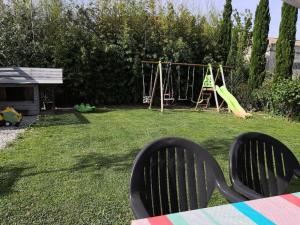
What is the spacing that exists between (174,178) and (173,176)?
0.01m

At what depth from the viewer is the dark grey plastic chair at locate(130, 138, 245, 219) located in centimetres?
177

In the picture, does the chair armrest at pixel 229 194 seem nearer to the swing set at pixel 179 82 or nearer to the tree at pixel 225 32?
the swing set at pixel 179 82

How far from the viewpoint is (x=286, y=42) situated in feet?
31.4

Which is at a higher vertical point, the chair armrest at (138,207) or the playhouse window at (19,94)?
the chair armrest at (138,207)

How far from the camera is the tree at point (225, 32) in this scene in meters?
12.4

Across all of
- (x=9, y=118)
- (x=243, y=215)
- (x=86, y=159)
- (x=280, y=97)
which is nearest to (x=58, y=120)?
(x=9, y=118)

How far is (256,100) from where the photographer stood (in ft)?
34.3

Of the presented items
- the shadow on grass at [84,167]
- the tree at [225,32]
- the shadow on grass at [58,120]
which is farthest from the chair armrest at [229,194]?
the tree at [225,32]

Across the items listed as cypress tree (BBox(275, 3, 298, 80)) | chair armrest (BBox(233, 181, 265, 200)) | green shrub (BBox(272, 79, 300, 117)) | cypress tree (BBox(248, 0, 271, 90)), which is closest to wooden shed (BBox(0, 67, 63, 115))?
green shrub (BBox(272, 79, 300, 117))

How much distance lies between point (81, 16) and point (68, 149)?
22.4 feet

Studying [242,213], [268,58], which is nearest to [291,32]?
[268,58]

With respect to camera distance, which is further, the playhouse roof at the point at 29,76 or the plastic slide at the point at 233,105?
the plastic slide at the point at 233,105

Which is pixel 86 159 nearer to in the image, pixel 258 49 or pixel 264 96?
pixel 264 96

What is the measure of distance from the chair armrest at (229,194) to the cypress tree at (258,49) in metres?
9.34
